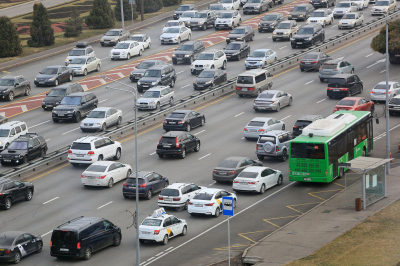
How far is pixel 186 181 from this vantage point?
43.2 m

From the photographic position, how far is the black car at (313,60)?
66.6m

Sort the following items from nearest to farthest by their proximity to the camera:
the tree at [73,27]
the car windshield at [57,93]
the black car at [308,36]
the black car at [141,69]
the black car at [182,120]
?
the black car at [182,120]
the car windshield at [57,93]
the black car at [141,69]
the black car at [308,36]
the tree at [73,27]

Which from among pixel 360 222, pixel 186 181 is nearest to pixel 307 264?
pixel 360 222

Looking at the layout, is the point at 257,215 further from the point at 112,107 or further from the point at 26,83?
the point at 26,83

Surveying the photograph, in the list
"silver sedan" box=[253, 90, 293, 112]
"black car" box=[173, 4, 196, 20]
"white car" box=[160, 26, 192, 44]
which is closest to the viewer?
"silver sedan" box=[253, 90, 293, 112]

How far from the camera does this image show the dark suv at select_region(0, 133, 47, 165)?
46.4 meters

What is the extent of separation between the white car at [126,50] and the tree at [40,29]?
31.5 ft

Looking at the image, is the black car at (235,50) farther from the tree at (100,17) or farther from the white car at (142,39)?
the tree at (100,17)

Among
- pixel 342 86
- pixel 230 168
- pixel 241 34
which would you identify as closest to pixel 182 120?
pixel 230 168

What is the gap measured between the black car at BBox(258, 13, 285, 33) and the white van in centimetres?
3776

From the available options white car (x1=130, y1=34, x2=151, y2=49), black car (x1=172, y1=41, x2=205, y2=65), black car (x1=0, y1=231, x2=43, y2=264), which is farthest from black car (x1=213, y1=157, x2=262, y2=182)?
white car (x1=130, y1=34, x2=151, y2=49)

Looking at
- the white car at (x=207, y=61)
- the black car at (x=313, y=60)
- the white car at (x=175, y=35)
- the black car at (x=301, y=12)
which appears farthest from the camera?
the black car at (x=301, y=12)

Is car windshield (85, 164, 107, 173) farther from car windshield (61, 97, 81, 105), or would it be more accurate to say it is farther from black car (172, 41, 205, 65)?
black car (172, 41, 205, 65)

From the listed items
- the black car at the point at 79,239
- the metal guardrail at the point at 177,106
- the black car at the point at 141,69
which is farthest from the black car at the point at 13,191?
the black car at the point at 141,69
